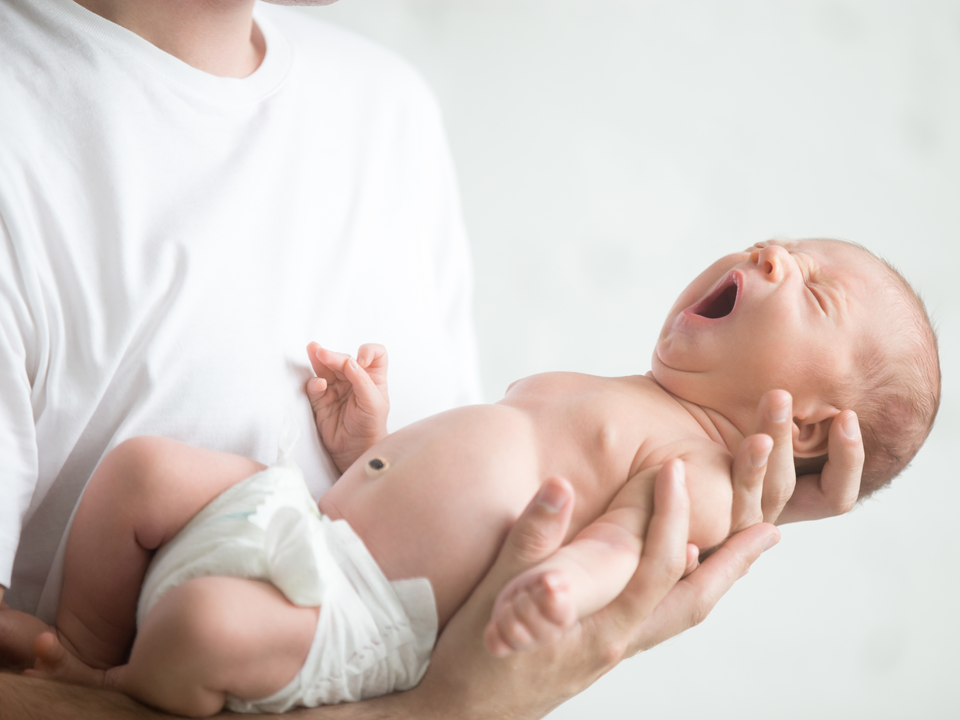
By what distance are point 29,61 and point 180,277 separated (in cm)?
40

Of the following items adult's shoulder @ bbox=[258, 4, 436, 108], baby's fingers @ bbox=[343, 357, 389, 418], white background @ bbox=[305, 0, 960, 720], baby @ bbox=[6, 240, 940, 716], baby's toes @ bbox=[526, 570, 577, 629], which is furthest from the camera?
white background @ bbox=[305, 0, 960, 720]

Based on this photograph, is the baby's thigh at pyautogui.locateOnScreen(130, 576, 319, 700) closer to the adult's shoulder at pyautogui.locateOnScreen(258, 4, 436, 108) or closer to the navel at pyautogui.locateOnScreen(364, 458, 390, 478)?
the navel at pyautogui.locateOnScreen(364, 458, 390, 478)

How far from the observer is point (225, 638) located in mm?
850

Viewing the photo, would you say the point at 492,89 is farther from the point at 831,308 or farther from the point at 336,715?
the point at 336,715

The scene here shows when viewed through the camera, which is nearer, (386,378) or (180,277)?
(180,277)

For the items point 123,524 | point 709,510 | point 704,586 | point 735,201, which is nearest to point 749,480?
point 709,510

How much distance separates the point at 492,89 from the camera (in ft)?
8.15

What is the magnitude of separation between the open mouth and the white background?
1.21 m

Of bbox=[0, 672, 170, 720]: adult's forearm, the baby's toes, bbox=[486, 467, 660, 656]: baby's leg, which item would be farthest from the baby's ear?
bbox=[0, 672, 170, 720]: adult's forearm

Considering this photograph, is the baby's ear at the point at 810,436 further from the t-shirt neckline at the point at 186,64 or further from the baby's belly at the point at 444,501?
the t-shirt neckline at the point at 186,64

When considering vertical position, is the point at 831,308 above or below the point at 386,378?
above

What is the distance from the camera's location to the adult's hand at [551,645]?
956 mm

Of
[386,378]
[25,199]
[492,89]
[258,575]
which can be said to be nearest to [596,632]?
[258,575]

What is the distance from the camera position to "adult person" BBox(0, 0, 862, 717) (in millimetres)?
1008
